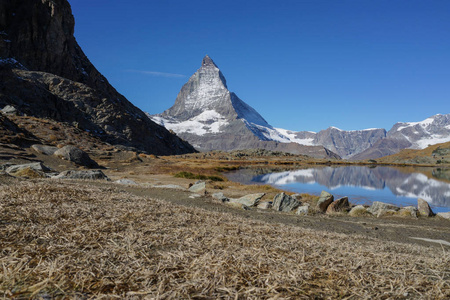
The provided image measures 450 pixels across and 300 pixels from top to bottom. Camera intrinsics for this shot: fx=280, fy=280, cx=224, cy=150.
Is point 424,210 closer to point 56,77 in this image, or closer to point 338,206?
point 338,206

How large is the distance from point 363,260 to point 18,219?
219 inches

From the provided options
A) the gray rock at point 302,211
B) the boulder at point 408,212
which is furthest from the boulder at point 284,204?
the boulder at point 408,212

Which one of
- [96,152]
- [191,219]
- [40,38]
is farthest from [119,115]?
[191,219]

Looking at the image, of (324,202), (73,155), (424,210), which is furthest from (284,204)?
(73,155)

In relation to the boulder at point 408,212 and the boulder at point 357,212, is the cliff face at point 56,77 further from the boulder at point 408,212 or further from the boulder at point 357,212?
the boulder at point 408,212

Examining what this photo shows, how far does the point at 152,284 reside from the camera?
2.74 meters

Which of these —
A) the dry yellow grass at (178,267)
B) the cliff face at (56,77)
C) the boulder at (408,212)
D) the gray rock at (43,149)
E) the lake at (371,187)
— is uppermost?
the cliff face at (56,77)

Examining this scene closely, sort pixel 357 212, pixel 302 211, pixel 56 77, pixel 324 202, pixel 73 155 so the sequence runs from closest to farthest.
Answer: pixel 302 211
pixel 357 212
pixel 324 202
pixel 73 155
pixel 56 77

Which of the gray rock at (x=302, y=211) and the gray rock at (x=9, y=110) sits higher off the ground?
the gray rock at (x=9, y=110)

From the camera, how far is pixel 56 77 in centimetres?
8638

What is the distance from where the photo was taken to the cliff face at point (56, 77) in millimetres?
69188

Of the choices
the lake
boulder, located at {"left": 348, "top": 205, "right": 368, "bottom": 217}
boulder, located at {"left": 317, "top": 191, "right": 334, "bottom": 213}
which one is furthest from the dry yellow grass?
the lake

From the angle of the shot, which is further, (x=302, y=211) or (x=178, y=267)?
(x=302, y=211)

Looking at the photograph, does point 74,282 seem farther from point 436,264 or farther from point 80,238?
point 436,264
